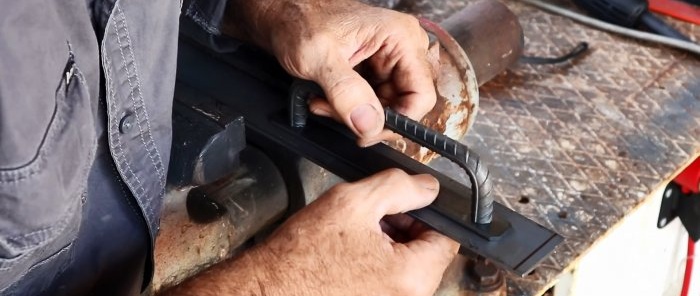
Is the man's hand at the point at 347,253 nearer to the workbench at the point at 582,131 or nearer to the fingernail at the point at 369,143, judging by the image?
the fingernail at the point at 369,143

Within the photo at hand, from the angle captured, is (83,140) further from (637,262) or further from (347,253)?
(637,262)

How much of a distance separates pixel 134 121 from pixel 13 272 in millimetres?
149

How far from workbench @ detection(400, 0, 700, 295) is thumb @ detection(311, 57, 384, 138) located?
0.29 metres

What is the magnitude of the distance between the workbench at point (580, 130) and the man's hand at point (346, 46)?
0.20 meters

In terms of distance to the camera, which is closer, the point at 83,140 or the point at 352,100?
the point at 83,140

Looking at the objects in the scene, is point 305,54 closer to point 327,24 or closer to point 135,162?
point 327,24

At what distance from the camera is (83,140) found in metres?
0.63

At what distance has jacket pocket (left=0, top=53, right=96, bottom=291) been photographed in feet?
1.92

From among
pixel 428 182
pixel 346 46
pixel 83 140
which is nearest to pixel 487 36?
pixel 346 46

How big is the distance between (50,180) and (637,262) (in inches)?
35.0

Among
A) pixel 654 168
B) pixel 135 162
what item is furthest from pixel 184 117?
pixel 654 168

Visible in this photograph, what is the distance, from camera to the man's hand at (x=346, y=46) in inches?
32.7

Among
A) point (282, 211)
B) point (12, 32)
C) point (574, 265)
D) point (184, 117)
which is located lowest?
point (574, 265)

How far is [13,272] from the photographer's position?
2.10ft
